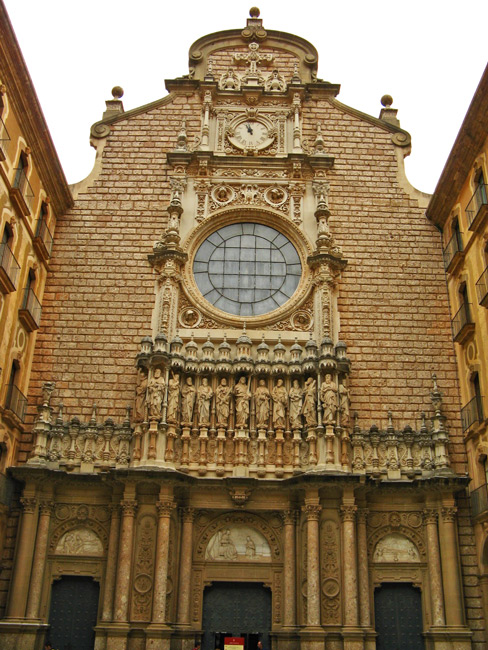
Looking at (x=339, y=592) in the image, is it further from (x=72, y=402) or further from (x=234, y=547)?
(x=72, y=402)

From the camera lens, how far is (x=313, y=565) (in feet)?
53.9

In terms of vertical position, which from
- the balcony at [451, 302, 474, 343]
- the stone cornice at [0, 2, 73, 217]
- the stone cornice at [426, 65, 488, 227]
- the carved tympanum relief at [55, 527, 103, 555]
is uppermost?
the stone cornice at [0, 2, 73, 217]

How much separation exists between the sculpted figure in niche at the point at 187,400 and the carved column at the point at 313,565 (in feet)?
11.9

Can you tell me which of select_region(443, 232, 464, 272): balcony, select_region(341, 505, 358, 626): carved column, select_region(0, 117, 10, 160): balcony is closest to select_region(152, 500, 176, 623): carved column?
select_region(341, 505, 358, 626): carved column

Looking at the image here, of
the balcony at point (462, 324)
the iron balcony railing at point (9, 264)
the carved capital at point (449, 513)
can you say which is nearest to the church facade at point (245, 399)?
the carved capital at point (449, 513)

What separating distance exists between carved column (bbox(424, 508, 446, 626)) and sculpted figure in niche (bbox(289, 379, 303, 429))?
12.2ft

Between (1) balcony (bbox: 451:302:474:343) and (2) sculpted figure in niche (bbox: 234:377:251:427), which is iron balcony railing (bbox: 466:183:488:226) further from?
(2) sculpted figure in niche (bbox: 234:377:251:427)

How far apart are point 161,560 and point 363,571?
4.68 metres

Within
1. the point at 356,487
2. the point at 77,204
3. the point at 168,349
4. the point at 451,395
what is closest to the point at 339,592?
the point at 356,487

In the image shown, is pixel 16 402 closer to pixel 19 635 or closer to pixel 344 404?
pixel 19 635

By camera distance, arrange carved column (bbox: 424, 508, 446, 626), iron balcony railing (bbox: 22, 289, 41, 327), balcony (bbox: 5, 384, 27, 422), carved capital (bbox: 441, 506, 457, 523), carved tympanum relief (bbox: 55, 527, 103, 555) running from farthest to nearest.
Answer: iron balcony railing (bbox: 22, 289, 41, 327) < balcony (bbox: 5, 384, 27, 422) < carved tympanum relief (bbox: 55, 527, 103, 555) < carved capital (bbox: 441, 506, 457, 523) < carved column (bbox: 424, 508, 446, 626)

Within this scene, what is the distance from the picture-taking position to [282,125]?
22.6 m

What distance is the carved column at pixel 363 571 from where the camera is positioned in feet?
53.5

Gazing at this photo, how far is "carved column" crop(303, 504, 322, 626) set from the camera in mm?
16062
